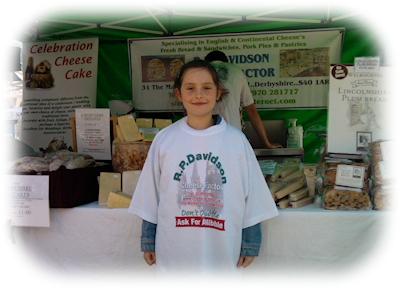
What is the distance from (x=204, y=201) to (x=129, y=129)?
1.01m

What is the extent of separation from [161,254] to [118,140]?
1.03m

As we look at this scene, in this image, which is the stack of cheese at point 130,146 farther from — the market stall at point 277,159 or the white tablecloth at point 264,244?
the white tablecloth at point 264,244

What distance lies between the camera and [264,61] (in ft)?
13.8

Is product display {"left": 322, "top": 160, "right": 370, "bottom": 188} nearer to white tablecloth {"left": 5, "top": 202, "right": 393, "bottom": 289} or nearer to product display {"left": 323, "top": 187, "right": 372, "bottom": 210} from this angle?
product display {"left": 323, "top": 187, "right": 372, "bottom": 210}

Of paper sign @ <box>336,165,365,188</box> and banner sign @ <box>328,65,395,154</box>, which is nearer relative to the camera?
paper sign @ <box>336,165,365,188</box>

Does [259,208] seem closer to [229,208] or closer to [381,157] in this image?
[229,208]

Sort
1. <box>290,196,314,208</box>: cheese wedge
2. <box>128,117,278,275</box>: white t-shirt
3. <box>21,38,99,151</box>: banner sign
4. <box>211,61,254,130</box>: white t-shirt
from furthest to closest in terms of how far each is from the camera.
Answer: <box>21,38,99,151</box>: banner sign < <box>211,61,254,130</box>: white t-shirt < <box>290,196,314,208</box>: cheese wedge < <box>128,117,278,275</box>: white t-shirt

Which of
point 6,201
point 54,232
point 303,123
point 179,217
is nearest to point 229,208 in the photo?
point 179,217

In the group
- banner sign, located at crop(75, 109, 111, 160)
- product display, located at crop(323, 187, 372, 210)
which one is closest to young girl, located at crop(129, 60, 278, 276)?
product display, located at crop(323, 187, 372, 210)

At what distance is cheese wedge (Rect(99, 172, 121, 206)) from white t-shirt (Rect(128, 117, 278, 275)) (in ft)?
2.05

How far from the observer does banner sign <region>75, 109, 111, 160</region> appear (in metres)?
2.58

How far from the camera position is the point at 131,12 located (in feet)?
11.5

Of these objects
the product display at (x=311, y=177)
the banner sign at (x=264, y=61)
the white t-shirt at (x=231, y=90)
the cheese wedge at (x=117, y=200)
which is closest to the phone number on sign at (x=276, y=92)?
the banner sign at (x=264, y=61)

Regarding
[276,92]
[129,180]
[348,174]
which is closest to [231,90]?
[276,92]
